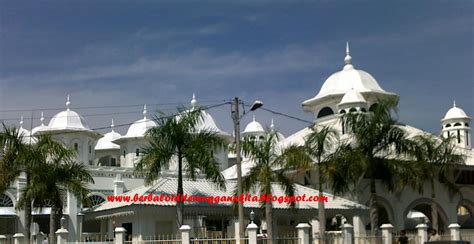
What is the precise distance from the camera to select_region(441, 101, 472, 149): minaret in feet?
215

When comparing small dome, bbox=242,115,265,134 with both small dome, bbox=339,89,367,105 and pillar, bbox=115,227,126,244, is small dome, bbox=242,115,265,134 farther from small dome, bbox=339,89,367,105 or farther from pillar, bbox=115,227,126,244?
pillar, bbox=115,227,126,244

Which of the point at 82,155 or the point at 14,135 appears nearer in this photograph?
the point at 14,135

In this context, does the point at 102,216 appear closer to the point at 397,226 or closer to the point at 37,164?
the point at 37,164

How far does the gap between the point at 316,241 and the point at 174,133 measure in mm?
7211

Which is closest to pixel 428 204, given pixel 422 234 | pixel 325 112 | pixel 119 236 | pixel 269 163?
pixel 325 112

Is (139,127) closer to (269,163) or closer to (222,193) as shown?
(222,193)

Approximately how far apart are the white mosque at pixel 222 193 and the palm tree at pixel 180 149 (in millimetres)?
3447

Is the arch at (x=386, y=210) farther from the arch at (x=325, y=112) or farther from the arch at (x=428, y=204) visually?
the arch at (x=325, y=112)

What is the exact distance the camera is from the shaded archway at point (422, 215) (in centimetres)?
4594

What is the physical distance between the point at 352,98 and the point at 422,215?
10.9 m

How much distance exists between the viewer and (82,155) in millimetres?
54281

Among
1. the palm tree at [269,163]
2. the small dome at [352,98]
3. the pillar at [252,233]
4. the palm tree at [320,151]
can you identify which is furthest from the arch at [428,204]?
the pillar at [252,233]

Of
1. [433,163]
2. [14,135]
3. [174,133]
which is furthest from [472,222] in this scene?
[14,135]

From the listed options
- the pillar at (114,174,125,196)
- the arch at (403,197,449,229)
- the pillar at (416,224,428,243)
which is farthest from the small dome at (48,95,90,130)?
the pillar at (416,224,428,243)
